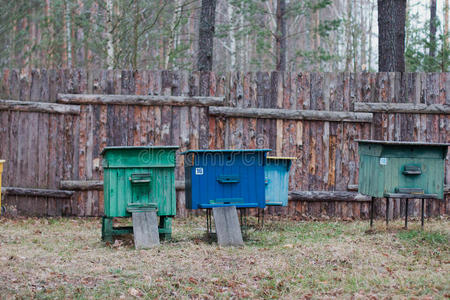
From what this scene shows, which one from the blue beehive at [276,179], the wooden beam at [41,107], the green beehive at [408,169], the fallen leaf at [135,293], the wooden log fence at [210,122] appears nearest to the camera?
the fallen leaf at [135,293]

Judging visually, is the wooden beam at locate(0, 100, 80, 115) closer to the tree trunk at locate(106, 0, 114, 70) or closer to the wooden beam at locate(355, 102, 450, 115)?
the tree trunk at locate(106, 0, 114, 70)

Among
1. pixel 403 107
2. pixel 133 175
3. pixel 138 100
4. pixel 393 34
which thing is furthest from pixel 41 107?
pixel 393 34

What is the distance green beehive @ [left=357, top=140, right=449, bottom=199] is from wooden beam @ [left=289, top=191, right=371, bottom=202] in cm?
224

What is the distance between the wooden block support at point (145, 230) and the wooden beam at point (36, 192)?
2.99 meters

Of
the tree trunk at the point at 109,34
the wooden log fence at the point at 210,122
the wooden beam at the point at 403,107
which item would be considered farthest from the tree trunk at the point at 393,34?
the tree trunk at the point at 109,34

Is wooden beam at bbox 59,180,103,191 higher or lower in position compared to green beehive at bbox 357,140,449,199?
lower

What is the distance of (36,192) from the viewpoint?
31.7ft

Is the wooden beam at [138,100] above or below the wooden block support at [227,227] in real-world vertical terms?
above

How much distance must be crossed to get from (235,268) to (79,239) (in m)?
3.01

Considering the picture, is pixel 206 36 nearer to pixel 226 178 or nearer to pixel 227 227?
pixel 226 178

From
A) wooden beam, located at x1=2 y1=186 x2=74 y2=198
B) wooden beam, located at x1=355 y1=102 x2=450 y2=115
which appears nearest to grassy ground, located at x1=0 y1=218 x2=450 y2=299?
wooden beam, located at x1=2 y1=186 x2=74 y2=198

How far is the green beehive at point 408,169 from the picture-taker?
7.55 m

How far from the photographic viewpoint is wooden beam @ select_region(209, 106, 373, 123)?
979 cm

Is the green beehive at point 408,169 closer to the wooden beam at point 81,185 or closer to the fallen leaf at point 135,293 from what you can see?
the fallen leaf at point 135,293
